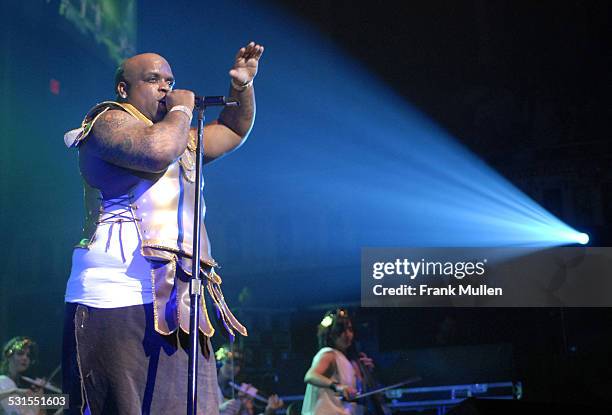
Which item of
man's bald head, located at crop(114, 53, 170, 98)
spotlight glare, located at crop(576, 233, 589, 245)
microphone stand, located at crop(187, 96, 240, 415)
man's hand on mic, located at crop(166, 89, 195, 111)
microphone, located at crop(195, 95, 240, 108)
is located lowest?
microphone stand, located at crop(187, 96, 240, 415)

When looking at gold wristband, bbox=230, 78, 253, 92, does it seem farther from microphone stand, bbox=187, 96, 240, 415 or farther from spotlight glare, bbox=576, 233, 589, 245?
spotlight glare, bbox=576, 233, 589, 245

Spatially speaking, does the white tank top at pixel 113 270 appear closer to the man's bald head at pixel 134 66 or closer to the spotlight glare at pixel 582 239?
the man's bald head at pixel 134 66

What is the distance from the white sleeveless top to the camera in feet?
18.8

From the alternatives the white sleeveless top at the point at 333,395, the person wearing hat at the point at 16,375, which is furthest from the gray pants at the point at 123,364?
the person wearing hat at the point at 16,375

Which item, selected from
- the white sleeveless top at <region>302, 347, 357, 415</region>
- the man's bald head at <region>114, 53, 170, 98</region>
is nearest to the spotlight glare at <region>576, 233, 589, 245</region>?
the white sleeveless top at <region>302, 347, 357, 415</region>

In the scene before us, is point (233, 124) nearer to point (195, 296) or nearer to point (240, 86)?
point (240, 86)

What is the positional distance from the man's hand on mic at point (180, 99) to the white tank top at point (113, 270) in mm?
→ 306

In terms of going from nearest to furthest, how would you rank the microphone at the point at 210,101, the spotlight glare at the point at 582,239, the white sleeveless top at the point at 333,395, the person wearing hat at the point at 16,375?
1. the microphone at the point at 210,101
2. the person wearing hat at the point at 16,375
3. the white sleeveless top at the point at 333,395
4. the spotlight glare at the point at 582,239

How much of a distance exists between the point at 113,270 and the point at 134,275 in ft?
0.18

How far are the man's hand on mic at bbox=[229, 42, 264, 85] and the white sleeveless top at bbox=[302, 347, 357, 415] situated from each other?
13.5 ft

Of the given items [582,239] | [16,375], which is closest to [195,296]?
[16,375]

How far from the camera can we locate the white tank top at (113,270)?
5.90 ft

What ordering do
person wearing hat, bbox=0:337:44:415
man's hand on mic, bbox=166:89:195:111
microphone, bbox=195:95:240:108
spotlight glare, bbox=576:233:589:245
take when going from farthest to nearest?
1. spotlight glare, bbox=576:233:589:245
2. person wearing hat, bbox=0:337:44:415
3. microphone, bbox=195:95:240:108
4. man's hand on mic, bbox=166:89:195:111

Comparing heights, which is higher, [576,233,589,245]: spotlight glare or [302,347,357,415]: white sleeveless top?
[576,233,589,245]: spotlight glare
